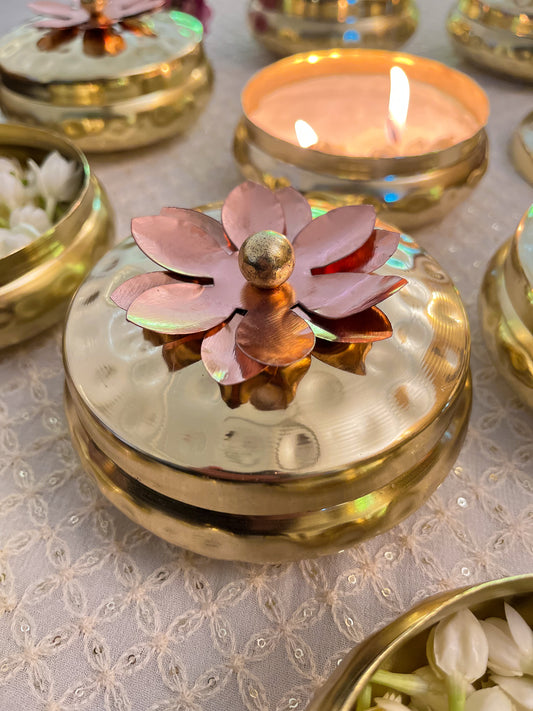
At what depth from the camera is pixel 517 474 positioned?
37cm

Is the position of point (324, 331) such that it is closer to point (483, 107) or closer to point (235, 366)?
point (235, 366)

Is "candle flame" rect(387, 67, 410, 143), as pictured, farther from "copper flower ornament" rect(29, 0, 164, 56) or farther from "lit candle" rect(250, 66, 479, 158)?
"copper flower ornament" rect(29, 0, 164, 56)

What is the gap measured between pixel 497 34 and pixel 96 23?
412 mm

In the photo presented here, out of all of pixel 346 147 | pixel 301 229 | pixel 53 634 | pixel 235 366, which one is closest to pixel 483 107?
pixel 346 147

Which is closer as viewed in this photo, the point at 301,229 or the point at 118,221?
the point at 301,229

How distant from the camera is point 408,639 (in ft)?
0.74

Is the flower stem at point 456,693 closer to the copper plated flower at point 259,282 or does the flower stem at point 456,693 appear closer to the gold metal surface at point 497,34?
the copper plated flower at point 259,282

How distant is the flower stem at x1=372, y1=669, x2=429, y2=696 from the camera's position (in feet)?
0.76

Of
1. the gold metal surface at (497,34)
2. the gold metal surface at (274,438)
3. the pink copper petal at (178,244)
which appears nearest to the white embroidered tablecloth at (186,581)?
the gold metal surface at (274,438)

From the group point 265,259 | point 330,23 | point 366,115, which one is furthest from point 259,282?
point 330,23

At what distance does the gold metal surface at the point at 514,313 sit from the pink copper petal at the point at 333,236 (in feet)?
0.31

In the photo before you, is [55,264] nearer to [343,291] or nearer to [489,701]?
[343,291]

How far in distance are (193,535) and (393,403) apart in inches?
4.5

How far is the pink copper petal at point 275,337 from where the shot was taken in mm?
280
